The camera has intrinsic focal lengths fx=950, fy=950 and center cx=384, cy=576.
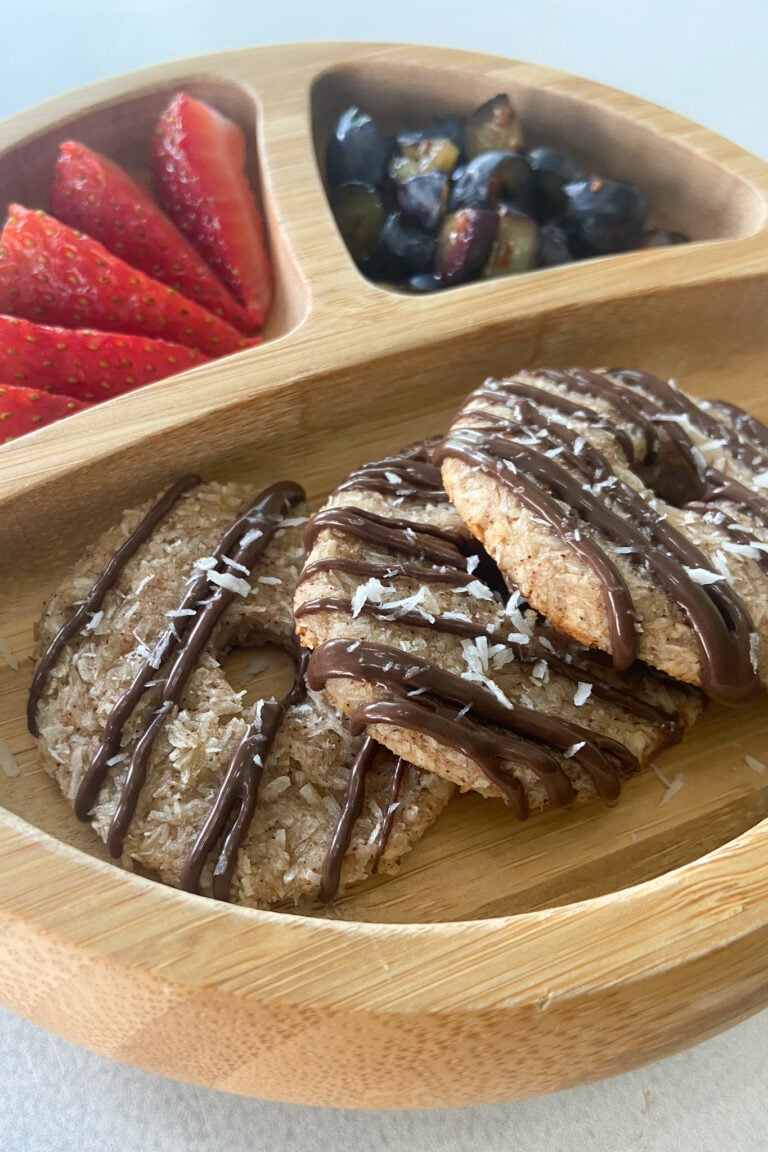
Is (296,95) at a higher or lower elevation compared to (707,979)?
higher

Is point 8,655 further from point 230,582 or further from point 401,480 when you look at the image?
point 401,480

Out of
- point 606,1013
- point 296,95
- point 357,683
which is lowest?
point 606,1013

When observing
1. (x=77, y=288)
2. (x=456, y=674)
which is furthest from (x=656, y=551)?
(x=77, y=288)

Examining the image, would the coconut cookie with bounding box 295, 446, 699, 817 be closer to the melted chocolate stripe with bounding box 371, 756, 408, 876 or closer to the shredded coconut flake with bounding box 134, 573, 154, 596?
the melted chocolate stripe with bounding box 371, 756, 408, 876

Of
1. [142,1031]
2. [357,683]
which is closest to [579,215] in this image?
[357,683]

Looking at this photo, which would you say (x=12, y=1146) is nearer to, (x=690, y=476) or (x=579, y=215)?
(x=690, y=476)

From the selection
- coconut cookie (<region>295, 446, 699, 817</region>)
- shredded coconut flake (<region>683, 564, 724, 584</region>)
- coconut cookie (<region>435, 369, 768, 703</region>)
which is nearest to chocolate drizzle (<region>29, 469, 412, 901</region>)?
coconut cookie (<region>295, 446, 699, 817</region>)

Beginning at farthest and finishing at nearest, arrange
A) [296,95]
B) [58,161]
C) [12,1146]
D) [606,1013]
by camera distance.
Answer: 1. [296,95]
2. [58,161]
3. [12,1146]
4. [606,1013]

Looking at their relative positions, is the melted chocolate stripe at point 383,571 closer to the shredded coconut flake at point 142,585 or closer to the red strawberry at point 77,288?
the shredded coconut flake at point 142,585
